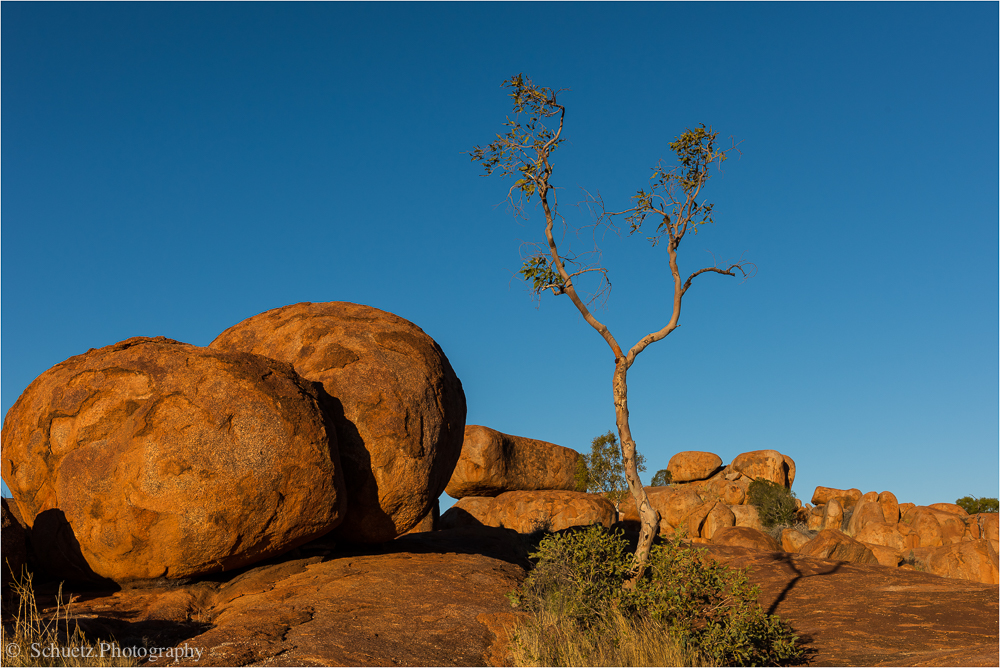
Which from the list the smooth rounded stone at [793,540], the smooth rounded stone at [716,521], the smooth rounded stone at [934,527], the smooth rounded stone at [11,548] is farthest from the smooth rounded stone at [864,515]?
the smooth rounded stone at [11,548]

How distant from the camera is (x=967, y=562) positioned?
20844 mm

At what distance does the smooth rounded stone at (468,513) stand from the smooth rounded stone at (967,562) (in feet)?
43.2

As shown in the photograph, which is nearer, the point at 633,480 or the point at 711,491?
the point at 633,480

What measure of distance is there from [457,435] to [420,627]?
192 inches

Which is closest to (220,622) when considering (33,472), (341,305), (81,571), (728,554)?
(81,571)

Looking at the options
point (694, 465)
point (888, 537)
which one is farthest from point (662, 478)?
point (888, 537)

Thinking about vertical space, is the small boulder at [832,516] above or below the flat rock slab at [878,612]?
above

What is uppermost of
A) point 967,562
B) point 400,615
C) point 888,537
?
point 888,537

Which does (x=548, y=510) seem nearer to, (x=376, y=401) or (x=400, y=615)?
(x=376, y=401)

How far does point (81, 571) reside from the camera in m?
10.4

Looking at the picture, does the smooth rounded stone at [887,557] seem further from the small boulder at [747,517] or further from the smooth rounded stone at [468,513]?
the smooth rounded stone at [468,513]

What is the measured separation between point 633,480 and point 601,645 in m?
3.02

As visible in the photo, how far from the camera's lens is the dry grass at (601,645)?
782 centimetres

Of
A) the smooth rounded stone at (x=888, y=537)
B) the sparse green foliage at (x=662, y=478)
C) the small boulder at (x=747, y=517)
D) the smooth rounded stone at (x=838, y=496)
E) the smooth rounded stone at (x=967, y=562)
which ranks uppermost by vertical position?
the sparse green foliage at (x=662, y=478)
